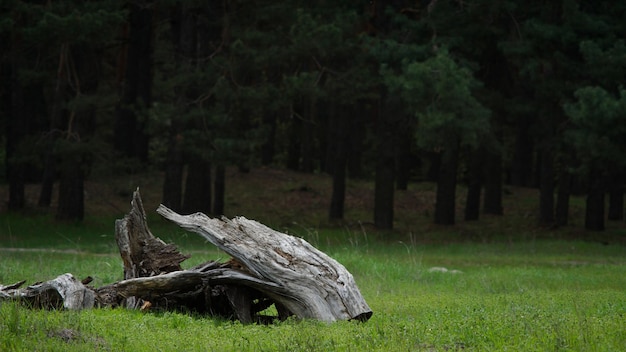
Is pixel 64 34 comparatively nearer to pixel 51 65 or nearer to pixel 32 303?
pixel 51 65

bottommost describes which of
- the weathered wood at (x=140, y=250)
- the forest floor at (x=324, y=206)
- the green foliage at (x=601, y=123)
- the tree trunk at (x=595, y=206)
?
the forest floor at (x=324, y=206)

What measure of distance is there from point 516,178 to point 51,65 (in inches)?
951

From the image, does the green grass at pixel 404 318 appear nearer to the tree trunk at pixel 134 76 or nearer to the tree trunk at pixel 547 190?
the tree trunk at pixel 547 190

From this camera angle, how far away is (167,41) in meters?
40.9

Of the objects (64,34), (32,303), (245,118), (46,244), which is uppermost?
(64,34)

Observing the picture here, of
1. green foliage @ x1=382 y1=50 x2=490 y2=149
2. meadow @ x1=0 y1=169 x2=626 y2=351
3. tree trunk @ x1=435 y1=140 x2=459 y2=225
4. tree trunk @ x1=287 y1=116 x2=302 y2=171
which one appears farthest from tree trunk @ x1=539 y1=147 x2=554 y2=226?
tree trunk @ x1=287 y1=116 x2=302 y2=171

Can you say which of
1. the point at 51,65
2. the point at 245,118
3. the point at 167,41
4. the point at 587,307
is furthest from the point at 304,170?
the point at 587,307

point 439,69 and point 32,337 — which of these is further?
point 439,69

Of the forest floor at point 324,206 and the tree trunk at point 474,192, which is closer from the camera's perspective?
the forest floor at point 324,206

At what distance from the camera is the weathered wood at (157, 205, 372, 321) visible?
9492 millimetres

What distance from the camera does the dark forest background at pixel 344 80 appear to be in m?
24.2

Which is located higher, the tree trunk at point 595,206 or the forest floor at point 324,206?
the tree trunk at point 595,206

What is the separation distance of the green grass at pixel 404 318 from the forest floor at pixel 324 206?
364 inches

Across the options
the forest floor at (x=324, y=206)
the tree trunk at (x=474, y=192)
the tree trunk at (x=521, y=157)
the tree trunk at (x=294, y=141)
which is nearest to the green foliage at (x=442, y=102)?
the forest floor at (x=324, y=206)
